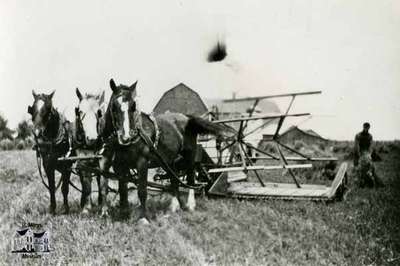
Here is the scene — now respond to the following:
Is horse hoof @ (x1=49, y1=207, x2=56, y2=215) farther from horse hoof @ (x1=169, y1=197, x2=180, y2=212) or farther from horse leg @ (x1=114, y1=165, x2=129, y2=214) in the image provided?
horse hoof @ (x1=169, y1=197, x2=180, y2=212)

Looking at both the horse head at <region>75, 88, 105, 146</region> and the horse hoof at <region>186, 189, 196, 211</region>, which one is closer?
the horse head at <region>75, 88, 105, 146</region>

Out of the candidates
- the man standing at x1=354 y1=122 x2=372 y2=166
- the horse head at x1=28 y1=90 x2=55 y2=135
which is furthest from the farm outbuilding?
the horse head at x1=28 y1=90 x2=55 y2=135

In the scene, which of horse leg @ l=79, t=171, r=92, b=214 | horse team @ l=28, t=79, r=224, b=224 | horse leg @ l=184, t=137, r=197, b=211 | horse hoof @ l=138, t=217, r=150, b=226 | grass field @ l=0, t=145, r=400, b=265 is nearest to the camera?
grass field @ l=0, t=145, r=400, b=265

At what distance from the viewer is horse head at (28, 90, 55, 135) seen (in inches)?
210

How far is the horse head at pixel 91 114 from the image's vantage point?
5395mm

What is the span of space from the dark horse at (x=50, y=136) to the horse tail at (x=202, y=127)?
1745 millimetres

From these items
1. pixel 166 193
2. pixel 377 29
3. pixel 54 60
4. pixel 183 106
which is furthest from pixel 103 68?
pixel 183 106

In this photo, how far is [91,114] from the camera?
5406 millimetres

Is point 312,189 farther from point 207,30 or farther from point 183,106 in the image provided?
point 183,106

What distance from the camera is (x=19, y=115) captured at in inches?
231

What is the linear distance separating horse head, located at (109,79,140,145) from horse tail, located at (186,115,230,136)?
1.52 metres

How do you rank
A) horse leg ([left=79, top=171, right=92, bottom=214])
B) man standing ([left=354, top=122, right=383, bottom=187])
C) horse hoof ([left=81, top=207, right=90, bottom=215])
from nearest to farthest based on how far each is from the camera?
1. horse hoof ([left=81, top=207, right=90, bottom=215])
2. horse leg ([left=79, top=171, right=92, bottom=214])
3. man standing ([left=354, top=122, right=383, bottom=187])

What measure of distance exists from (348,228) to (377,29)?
2.18m

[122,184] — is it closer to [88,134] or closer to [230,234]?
[88,134]
